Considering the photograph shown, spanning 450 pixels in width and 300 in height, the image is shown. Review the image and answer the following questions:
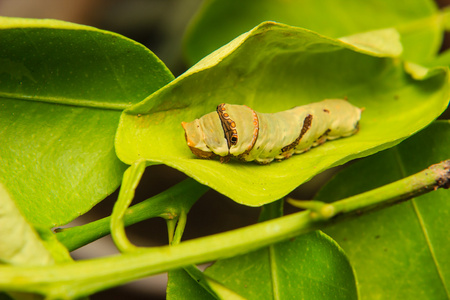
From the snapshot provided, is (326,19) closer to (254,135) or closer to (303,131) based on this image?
(303,131)

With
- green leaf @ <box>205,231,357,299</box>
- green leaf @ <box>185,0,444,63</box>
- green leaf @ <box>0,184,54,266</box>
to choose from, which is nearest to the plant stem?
green leaf @ <box>0,184,54,266</box>

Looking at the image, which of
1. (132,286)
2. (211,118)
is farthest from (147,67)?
(132,286)

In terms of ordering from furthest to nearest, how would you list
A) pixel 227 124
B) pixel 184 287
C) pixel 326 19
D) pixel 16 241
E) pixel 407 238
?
pixel 326 19, pixel 407 238, pixel 227 124, pixel 184 287, pixel 16 241

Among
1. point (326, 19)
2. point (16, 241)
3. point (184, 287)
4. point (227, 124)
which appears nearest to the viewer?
point (16, 241)

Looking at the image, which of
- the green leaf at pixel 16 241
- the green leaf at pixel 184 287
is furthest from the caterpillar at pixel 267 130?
the green leaf at pixel 16 241

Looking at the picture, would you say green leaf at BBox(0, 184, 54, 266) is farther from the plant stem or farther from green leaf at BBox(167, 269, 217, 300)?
green leaf at BBox(167, 269, 217, 300)

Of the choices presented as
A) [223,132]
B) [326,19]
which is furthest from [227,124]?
[326,19]
